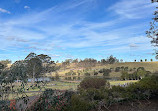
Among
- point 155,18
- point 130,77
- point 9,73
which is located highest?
point 155,18

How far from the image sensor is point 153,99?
11969 mm

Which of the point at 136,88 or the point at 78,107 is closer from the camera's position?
the point at 78,107

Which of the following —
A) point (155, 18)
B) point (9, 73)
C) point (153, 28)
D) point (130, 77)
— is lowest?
point (130, 77)

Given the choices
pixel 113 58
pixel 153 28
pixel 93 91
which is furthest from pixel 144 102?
pixel 113 58

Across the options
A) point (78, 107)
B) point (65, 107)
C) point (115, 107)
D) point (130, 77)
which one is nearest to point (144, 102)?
point (115, 107)

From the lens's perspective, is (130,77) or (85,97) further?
(130,77)

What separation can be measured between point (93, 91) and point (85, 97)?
2.65 ft

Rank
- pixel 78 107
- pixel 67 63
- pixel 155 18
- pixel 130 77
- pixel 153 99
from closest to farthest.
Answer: pixel 78 107
pixel 153 99
pixel 155 18
pixel 130 77
pixel 67 63

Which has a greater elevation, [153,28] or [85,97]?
[153,28]

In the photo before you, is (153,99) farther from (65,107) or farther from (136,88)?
(65,107)

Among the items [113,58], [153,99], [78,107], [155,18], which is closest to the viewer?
[78,107]

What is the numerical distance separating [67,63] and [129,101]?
4641 inches

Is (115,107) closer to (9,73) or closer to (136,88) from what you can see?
(136,88)

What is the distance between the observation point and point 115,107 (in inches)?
436
